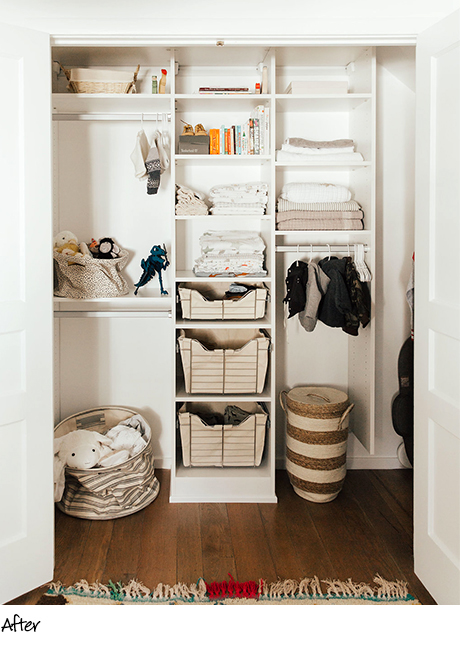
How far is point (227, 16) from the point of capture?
2.04 m

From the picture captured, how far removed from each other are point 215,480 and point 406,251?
166cm

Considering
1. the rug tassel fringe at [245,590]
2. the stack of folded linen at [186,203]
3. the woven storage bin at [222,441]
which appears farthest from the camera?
the woven storage bin at [222,441]

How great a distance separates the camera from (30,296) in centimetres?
198

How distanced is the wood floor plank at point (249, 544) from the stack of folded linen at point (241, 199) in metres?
1.50

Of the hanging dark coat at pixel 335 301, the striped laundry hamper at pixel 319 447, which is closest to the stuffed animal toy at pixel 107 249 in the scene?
the hanging dark coat at pixel 335 301

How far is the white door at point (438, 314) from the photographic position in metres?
1.78

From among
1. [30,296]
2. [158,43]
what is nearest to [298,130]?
[158,43]

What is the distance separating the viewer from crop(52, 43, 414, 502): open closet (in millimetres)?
2746

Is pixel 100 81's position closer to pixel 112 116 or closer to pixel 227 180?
pixel 112 116

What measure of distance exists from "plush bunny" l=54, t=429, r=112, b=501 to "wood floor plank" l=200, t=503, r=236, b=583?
60cm

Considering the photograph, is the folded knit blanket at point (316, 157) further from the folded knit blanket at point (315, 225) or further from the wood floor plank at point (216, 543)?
the wood floor plank at point (216, 543)

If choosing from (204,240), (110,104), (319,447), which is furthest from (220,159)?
(319,447)

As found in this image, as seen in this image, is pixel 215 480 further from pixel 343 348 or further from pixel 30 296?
pixel 30 296

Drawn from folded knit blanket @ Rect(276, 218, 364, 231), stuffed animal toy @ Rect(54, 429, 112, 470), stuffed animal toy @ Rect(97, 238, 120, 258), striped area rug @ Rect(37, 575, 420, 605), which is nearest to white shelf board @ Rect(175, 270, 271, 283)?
folded knit blanket @ Rect(276, 218, 364, 231)
